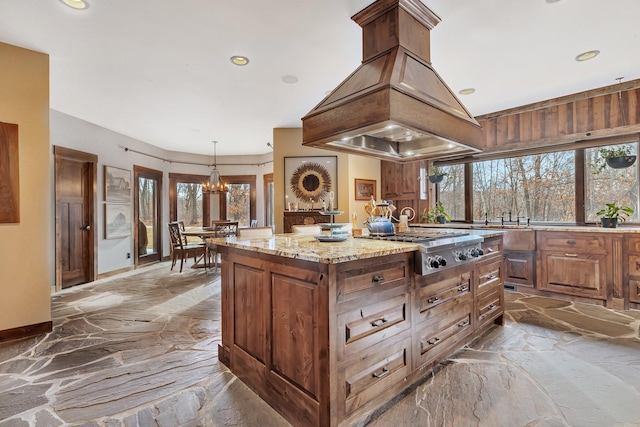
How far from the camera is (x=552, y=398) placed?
1881 millimetres

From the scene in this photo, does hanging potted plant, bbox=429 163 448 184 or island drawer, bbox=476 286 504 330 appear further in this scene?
hanging potted plant, bbox=429 163 448 184

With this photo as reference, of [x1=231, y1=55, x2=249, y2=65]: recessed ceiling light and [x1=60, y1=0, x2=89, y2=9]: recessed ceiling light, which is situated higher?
[x1=231, y1=55, x2=249, y2=65]: recessed ceiling light

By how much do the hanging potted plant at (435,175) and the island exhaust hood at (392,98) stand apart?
8.91ft

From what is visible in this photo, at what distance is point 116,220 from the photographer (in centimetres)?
574

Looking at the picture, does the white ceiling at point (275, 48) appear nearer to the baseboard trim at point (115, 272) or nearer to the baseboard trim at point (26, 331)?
the baseboard trim at point (26, 331)

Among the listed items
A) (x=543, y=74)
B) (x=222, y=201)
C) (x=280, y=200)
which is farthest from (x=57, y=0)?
(x=222, y=201)

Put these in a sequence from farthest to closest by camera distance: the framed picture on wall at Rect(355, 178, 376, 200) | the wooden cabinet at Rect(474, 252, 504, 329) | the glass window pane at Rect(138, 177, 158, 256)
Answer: the glass window pane at Rect(138, 177, 158, 256)
the framed picture on wall at Rect(355, 178, 376, 200)
the wooden cabinet at Rect(474, 252, 504, 329)

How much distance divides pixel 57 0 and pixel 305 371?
3.10 m

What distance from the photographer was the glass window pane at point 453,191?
5320mm

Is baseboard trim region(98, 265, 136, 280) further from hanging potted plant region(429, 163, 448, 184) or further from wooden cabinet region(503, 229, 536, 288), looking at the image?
wooden cabinet region(503, 229, 536, 288)

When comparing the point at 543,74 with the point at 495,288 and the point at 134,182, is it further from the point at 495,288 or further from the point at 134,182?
the point at 134,182

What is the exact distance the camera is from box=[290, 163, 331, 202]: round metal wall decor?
5547mm

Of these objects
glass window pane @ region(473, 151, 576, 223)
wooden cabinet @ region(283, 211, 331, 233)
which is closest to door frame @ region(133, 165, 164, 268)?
wooden cabinet @ region(283, 211, 331, 233)

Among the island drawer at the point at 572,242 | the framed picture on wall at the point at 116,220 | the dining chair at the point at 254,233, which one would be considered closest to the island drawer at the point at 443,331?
the dining chair at the point at 254,233
